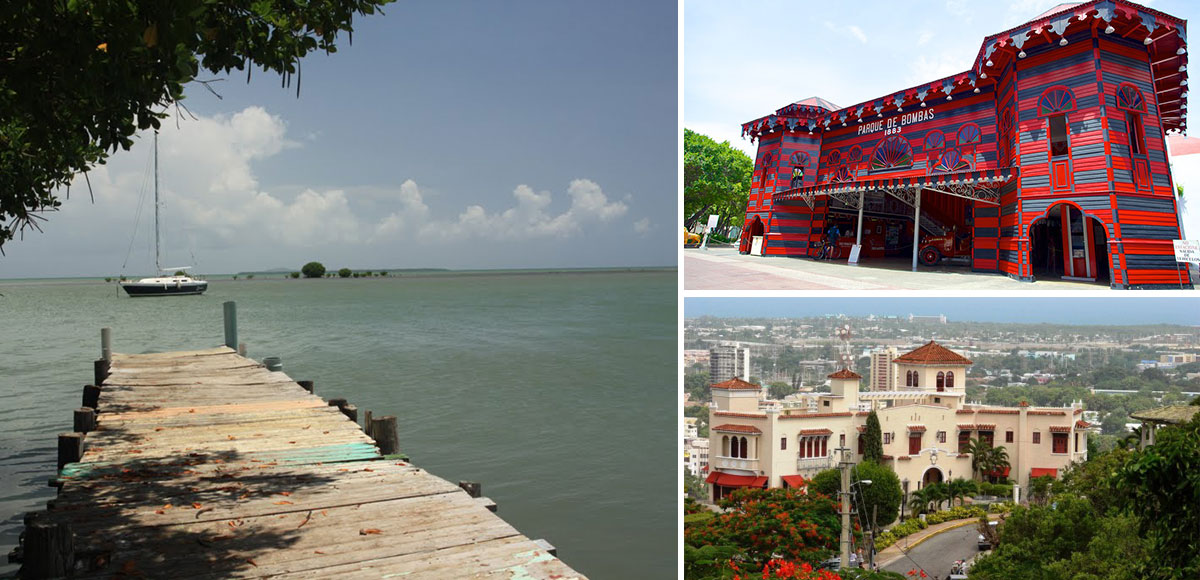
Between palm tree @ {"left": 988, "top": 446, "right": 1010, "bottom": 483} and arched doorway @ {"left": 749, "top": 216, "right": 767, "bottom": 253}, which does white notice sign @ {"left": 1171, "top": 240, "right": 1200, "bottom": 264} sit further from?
palm tree @ {"left": 988, "top": 446, "right": 1010, "bottom": 483}

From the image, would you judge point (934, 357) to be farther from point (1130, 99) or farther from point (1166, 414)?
point (1130, 99)

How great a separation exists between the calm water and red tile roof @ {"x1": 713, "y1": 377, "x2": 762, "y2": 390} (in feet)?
6.36

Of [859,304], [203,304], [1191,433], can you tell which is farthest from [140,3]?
[203,304]

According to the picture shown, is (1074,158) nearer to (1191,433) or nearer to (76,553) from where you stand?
(1191,433)

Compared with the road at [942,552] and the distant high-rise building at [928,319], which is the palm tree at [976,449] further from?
the distant high-rise building at [928,319]

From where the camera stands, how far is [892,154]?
784 centimetres

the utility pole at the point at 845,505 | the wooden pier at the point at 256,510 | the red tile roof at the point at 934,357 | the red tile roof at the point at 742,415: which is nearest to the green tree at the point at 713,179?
the red tile roof at the point at 742,415

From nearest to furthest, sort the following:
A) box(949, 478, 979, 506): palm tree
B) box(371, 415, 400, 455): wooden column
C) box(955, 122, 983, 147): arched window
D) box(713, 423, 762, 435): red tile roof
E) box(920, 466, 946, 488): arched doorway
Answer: box(371, 415, 400, 455): wooden column, box(955, 122, 983, 147): arched window, box(713, 423, 762, 435): red tile roof, box(949, 478, 979, 506): palm tree, box(920, 466, 946, 488): arched doorway

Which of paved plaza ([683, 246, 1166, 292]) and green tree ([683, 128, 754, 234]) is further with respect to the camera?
green tree ([683, 128, 754, 234])

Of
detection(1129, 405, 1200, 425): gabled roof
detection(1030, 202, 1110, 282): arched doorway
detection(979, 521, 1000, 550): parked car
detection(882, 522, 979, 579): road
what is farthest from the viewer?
detection(979, 521, 1000, 550): parked car

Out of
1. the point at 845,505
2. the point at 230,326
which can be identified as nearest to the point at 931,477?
the point at 845,505

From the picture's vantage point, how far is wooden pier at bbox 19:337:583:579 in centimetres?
400

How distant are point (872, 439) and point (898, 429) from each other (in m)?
0.40

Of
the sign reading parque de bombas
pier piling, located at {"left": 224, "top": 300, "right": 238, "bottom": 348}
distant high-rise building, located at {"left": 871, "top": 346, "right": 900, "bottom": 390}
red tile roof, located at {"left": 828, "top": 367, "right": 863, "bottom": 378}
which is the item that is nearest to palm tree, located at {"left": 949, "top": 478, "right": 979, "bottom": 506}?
distant high-rise building, located at {"left": 871, "top": 346, "right": 900, "bottom": 390}
